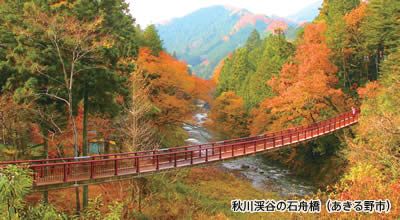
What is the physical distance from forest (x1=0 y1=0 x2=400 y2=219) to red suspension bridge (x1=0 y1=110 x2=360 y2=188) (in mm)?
875

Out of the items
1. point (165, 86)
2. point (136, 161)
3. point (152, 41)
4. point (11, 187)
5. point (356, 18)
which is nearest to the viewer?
point (11, 187)

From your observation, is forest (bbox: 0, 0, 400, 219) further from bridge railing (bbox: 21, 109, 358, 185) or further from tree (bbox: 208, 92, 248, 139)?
tree (bbox: 208, 92, 248, 139)

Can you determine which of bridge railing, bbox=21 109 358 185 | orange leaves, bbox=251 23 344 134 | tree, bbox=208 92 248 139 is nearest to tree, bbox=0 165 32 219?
bridge railing, bbox=21 109 358 185

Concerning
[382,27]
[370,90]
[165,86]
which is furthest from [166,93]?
[382,27]

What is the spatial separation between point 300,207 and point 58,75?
11.4 meters

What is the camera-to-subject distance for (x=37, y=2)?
1439 cm

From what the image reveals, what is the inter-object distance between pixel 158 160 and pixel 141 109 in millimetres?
2445

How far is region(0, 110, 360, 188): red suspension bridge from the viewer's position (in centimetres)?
1244

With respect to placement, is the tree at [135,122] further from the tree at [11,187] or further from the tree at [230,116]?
the tree at [230,116]

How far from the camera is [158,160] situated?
15109mm

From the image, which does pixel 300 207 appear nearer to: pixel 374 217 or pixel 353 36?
pixel 374 217

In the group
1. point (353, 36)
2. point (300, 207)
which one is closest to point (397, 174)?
point (300, 207)

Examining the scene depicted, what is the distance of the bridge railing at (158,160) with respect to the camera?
12523 mm

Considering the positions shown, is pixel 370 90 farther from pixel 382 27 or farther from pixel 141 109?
pixel 141 109
